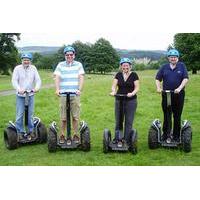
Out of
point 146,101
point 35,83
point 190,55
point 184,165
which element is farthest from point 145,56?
point 184,165

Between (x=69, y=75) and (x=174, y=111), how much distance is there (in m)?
2.06

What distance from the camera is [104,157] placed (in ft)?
28.2

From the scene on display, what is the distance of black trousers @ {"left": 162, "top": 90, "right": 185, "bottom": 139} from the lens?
354 inches

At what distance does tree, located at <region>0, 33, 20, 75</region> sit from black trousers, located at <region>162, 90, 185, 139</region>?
1134 inches

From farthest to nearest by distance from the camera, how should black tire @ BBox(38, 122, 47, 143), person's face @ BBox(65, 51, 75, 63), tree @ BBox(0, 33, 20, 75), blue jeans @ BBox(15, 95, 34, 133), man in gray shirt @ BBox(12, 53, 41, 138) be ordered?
tree @ BBox(0, 33, 20, 75), black tire @ BBox(38, 122, 47, 143), blue jeans @ BBox(15, 95, 34, 133), man in gray shirt @ BBox(12, 53, 41, 138), person's face @ BBox(65, 51, 75, 63)

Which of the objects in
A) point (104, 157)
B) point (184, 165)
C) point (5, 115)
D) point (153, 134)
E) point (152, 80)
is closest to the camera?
point (184, 165)

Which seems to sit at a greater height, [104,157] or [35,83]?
[35,83]

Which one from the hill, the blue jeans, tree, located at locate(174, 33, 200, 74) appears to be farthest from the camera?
tree, located at locate(174, 33, 200, 74)

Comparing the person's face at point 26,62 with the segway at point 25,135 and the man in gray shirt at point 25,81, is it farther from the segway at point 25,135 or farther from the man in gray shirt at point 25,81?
the segway at point 25,135

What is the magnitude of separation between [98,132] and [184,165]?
363 centimetres

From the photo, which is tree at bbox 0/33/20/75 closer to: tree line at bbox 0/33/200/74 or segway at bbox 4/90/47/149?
tree line at bbox 0/33/200/74

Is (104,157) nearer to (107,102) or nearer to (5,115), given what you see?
(5,115)

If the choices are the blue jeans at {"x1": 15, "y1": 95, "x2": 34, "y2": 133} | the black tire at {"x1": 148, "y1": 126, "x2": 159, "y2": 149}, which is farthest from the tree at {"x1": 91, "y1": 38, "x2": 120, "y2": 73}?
the black tire at {"x1": 148, "y1": 126, "x2": 159, "y2": 149}

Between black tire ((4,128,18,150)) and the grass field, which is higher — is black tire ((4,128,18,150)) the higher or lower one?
the higher one
